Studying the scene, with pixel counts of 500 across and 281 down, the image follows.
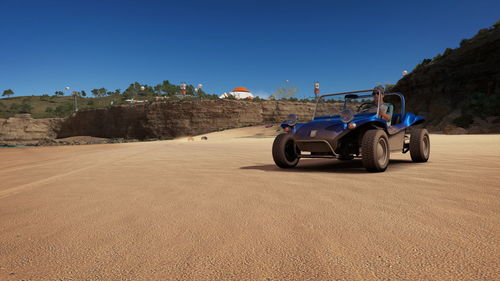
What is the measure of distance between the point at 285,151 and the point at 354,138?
48.1 inches

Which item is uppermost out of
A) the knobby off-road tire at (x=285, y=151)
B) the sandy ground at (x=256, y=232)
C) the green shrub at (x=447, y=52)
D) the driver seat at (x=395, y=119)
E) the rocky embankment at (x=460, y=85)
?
the green shrub at (x=447, y=52)

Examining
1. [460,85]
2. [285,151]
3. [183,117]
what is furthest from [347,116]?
[183,117]

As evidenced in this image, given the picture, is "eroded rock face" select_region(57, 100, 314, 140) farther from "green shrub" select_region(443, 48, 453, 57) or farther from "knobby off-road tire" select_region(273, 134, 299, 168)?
"knobby off-road tire" select_region(273, 134, 299, 168)

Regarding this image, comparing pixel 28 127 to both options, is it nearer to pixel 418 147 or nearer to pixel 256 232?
pixel 418 147

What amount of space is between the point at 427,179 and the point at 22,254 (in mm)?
4117

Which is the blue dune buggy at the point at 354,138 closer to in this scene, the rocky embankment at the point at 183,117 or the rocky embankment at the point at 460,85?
the rocky embankment at the point at 460,85

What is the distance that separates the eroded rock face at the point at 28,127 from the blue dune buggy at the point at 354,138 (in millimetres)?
59455

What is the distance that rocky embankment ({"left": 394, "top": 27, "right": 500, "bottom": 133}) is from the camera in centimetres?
1994

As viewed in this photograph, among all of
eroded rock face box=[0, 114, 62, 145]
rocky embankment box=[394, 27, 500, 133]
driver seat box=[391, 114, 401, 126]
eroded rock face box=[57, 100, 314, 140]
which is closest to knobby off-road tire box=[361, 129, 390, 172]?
driver seat box=[391, 114, 401, 126]

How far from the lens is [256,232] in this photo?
6.57 feet

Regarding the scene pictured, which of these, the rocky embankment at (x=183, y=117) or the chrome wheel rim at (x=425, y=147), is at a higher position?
the rocky embankment at (x=183, y=117)

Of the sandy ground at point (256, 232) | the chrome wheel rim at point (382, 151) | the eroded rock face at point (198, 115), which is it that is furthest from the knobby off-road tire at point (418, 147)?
the eroded rock face at point (198, 115)

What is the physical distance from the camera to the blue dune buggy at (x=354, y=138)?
4.93 meters

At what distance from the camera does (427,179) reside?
3973 millimetres
